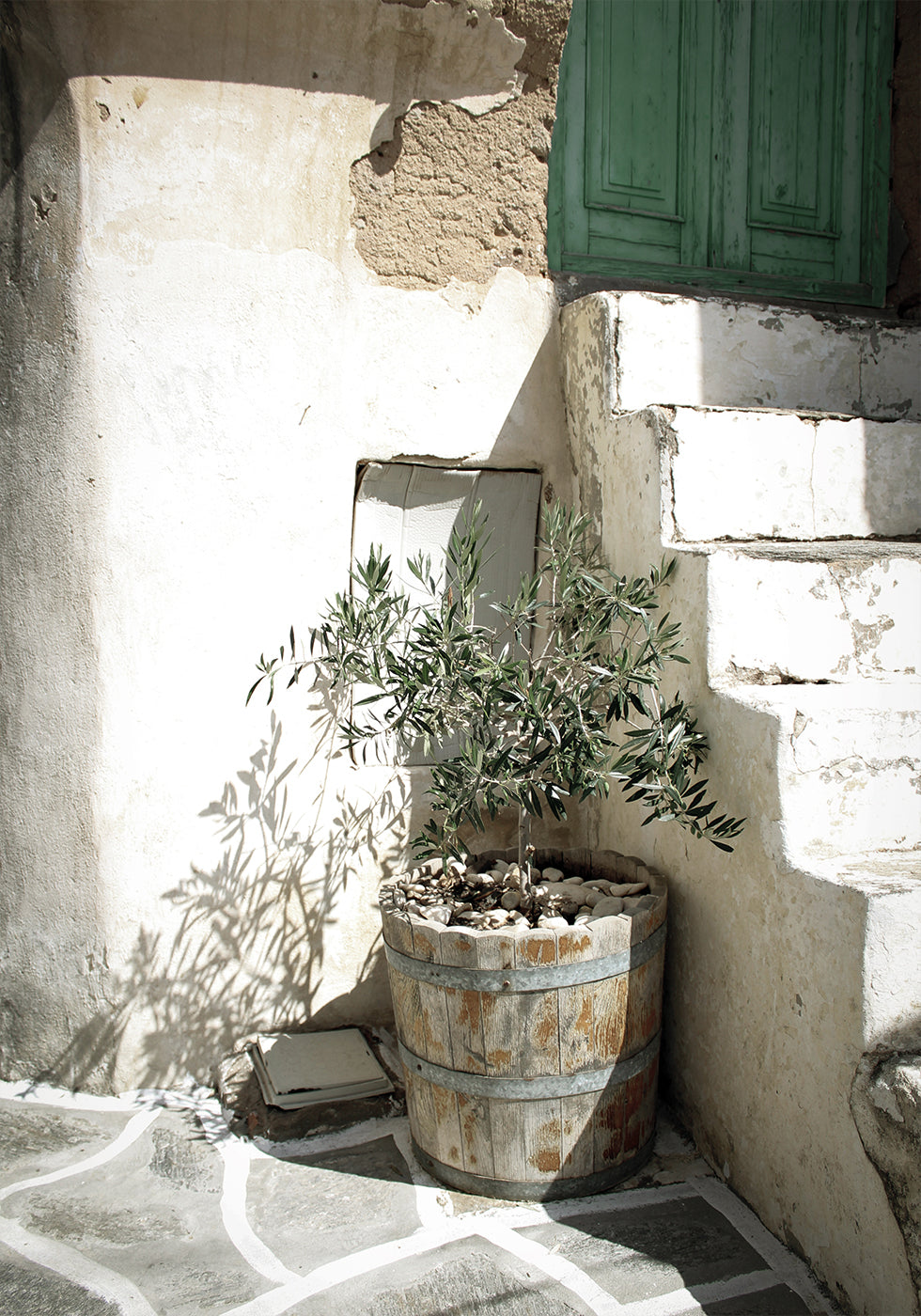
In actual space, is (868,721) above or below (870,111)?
below

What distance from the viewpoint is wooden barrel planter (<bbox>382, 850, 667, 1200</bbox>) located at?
2418mm

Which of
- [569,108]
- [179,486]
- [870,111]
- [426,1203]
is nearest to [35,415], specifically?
[179,486]

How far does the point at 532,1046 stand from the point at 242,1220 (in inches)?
34.5

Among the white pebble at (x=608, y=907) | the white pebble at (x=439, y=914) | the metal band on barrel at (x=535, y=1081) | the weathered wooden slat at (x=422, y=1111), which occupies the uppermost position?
the white pebble at (x=608, y=907)

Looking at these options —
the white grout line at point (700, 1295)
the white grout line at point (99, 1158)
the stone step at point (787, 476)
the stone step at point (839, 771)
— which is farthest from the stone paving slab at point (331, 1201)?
A: the stone step at point (787, 476)

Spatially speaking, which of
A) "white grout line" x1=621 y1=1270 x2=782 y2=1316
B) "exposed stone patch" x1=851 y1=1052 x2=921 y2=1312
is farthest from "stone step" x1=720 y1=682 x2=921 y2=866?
"white grout line" x1=621 y1=1270 x2=782 y2=1316

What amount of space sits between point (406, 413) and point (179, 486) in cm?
78

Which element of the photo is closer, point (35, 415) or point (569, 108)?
point (35, 415)

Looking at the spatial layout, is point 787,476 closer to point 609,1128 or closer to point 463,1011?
point 463,1011

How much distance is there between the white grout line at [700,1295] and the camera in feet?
7.01

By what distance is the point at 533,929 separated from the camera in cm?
246

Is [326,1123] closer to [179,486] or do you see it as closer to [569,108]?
[179,486]

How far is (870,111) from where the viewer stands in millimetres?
4066

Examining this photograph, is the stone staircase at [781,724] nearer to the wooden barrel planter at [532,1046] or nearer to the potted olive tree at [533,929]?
the potted olive tree at [533,929]
